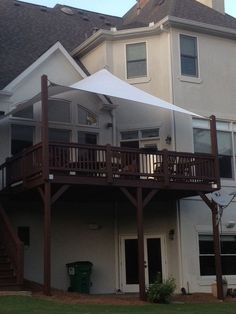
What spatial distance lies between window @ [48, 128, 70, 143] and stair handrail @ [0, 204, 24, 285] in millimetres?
3606

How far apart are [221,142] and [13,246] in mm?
8951

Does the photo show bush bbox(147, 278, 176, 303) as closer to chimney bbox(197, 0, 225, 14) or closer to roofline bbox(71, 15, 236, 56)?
roofline bbox(71, 15, 236, 56)

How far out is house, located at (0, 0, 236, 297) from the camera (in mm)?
17859

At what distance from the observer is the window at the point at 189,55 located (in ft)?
67.0

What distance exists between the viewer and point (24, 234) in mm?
18578

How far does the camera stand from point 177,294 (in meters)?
18.3

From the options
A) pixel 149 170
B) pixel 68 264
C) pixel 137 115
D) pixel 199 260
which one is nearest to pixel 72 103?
pixel 137 115

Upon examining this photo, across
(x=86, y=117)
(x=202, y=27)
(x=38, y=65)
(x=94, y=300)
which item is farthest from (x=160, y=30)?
(x=94, y=300)

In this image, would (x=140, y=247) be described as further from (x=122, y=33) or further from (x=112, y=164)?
(x=122, y=33)

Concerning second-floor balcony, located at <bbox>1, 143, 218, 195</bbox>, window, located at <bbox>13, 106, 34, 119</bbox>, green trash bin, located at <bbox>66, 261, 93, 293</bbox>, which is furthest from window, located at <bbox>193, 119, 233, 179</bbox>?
window, located at <bbox>13, 106, 34, 119</bbox>

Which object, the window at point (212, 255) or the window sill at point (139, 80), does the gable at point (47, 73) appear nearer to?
the window sill at point (139, 80)

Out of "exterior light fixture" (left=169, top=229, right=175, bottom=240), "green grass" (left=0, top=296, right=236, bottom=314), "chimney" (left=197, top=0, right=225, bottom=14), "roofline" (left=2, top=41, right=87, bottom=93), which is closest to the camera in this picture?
"green grass" (left=0, top=296, right=236, bottom=314)

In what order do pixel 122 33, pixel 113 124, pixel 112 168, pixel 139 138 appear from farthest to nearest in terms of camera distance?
pixel 122 33
pixel 113 124
pixel 139 138
pixel 112 168

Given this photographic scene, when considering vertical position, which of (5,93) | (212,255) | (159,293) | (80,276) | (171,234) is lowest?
(159,293)
